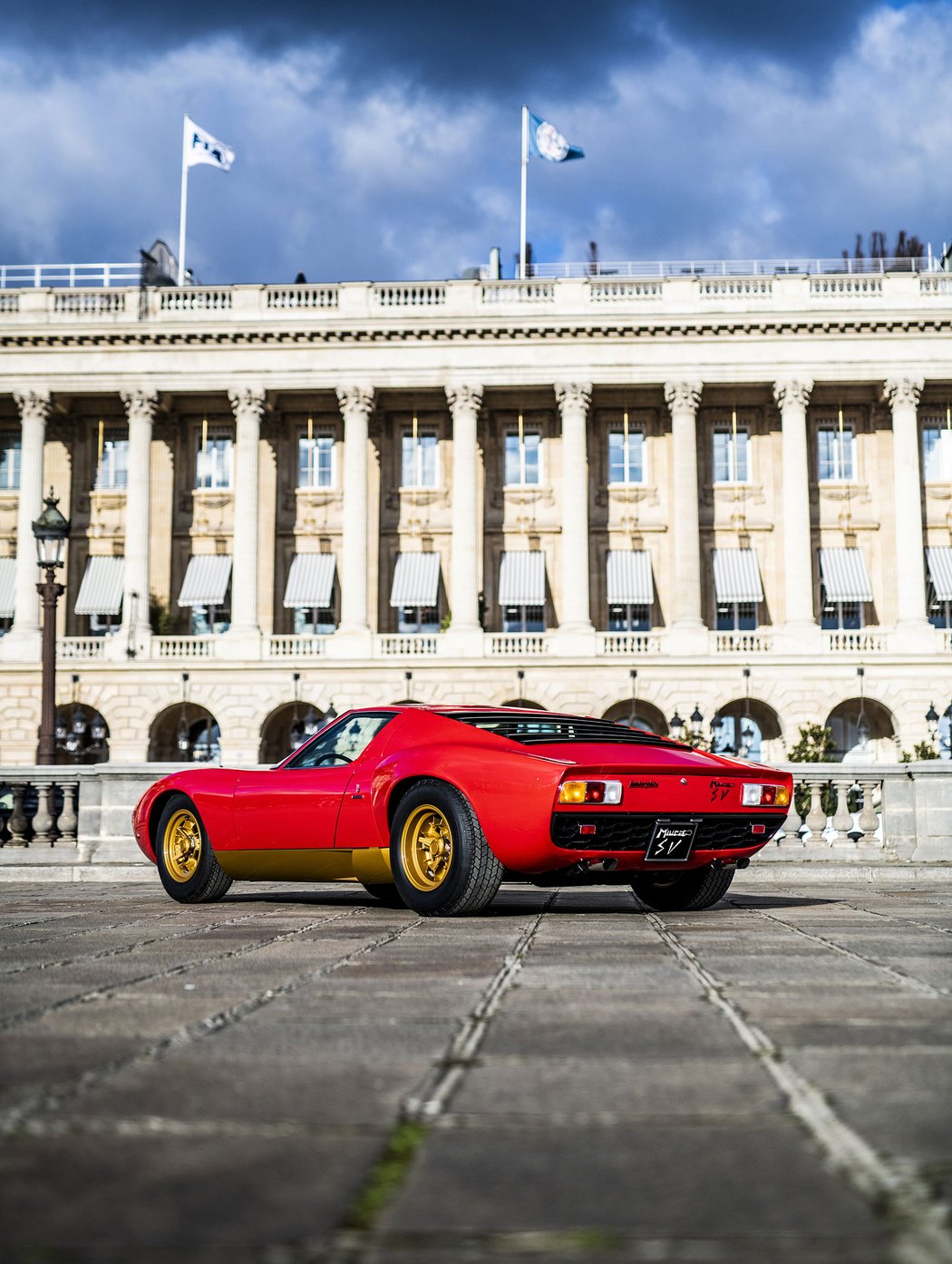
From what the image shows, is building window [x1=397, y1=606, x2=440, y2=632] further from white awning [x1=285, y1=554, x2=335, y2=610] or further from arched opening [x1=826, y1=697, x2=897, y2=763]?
arched opening [x1=826, y1=697, x2=897, y2=763]

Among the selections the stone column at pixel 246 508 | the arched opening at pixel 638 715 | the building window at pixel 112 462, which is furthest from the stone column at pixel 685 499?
the building window at pixel 112 462

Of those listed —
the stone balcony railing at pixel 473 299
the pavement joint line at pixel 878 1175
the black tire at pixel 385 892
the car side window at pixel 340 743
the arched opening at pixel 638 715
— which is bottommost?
the black tire at pixel 385 892

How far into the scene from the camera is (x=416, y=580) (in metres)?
50.7

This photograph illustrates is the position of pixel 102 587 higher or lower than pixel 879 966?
higher

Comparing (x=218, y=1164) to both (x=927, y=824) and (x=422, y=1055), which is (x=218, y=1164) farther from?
(x=927, y=824)

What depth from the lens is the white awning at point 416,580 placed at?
50.3m

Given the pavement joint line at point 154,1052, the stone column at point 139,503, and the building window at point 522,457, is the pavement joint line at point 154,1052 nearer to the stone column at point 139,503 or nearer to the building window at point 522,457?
the stone column at point 139,503

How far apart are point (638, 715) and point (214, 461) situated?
17.6 m

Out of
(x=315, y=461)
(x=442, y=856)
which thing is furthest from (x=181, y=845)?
(x=315, y=461)

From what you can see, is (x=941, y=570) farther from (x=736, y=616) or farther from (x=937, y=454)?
(x=736, y=616)

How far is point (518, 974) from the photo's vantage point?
229 inches

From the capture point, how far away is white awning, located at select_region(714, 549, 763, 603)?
163 ft

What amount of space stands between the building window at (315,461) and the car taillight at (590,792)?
44.4 meters

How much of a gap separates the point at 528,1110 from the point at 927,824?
577 inches
